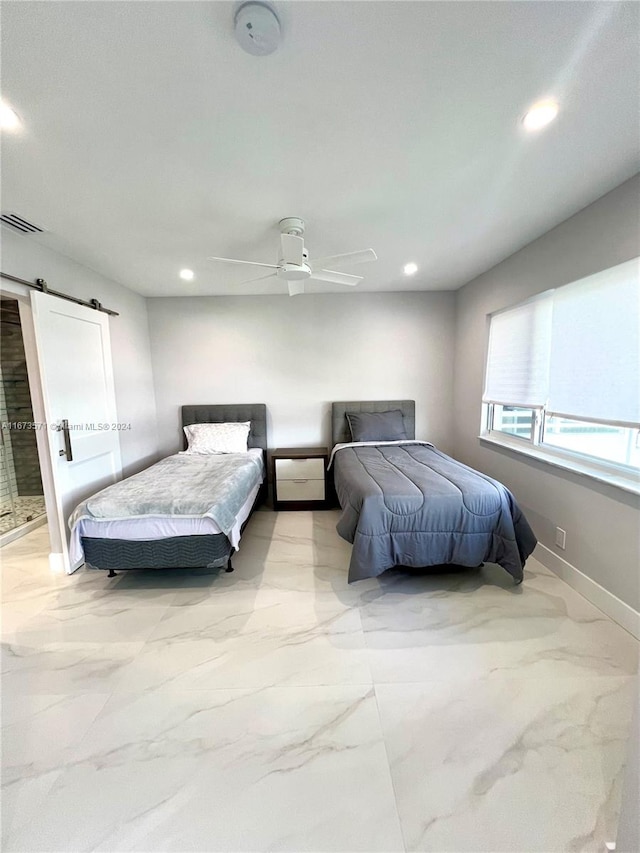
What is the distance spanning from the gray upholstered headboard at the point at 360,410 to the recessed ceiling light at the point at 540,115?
2.77 m

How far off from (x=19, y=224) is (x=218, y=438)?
2.27 m

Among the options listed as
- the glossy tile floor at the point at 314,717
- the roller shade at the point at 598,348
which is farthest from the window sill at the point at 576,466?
the glossy tile floor at the point at 314,717

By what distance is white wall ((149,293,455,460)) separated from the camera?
3.88 meters

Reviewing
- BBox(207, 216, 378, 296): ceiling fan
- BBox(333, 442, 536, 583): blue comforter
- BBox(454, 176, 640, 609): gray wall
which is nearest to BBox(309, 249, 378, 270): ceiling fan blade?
BBox(207, 216, 378, 296): ceiling fan

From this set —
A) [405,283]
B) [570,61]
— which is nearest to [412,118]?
[570,61]

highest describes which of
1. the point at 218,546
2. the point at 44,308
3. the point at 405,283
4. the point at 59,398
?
the point at 405,283

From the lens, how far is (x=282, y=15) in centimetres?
96

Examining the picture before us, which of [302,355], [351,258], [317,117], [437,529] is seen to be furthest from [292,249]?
[437,529]

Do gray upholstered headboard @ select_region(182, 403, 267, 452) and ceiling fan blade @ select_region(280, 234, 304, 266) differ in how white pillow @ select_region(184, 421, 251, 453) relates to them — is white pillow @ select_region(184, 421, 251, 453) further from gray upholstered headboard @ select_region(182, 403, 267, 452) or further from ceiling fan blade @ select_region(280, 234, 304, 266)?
ceiling fan blade @ select_region(280, 234, 304, 266)

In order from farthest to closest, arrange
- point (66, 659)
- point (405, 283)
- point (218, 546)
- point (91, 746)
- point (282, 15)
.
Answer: point (405, 283) < point (218, 546) < point (66, 659) < point (91, 746) < point (282, 15)

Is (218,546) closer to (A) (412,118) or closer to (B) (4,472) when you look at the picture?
(A) (412,118)

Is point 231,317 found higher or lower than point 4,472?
higher

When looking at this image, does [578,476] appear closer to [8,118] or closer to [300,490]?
[300,490]

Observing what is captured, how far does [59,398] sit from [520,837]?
10.9ft
